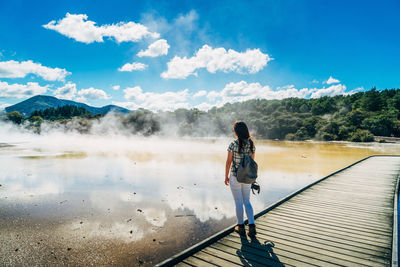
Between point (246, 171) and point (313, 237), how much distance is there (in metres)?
1.56

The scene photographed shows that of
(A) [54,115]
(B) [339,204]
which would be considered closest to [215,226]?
(B) [339,204]

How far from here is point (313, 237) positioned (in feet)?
11.8

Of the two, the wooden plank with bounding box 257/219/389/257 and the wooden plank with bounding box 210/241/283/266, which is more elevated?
the wooden plank with bounding box 257/219/389/257

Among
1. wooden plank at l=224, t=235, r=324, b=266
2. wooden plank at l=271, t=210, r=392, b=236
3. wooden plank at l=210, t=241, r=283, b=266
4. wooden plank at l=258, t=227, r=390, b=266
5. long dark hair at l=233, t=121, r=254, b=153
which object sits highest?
long dark hair at l=233, t=121, r=254, b=153

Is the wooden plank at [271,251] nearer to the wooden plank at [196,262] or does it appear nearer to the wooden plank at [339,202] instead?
the wooden plank at [196,262]

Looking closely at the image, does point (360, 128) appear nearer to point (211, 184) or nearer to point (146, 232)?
point (211, 184)

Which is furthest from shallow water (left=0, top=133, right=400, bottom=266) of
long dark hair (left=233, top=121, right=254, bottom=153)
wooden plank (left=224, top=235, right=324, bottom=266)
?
long dark hair (left=233, top=121, right=254, bottom=153)

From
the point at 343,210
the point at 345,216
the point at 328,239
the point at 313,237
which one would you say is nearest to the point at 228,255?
the point at 313,237

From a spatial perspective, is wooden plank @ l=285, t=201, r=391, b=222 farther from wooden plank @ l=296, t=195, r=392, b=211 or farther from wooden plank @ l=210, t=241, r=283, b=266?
wooden plank @ l=210, t=241, r=283, b=266

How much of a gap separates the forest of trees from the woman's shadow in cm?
3677

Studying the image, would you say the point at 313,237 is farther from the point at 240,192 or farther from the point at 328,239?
the point at 240,192

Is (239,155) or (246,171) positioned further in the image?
(239,155)

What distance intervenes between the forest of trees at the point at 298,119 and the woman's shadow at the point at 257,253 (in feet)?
121

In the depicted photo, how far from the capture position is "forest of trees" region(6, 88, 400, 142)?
35781 millimetres
